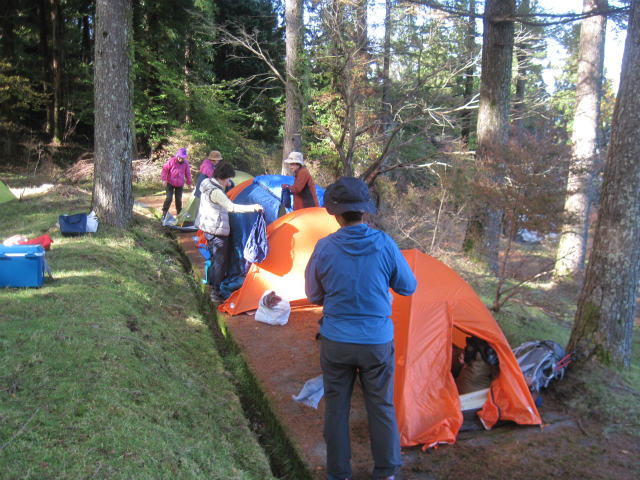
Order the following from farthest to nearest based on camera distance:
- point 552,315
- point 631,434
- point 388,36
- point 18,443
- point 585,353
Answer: point 388,36 → point 552,315 → point 585,353 → point 631,434 → point 18,443

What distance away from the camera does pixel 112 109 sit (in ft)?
26.9

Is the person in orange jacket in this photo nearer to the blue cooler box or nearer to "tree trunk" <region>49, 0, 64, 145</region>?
the blue cooler box

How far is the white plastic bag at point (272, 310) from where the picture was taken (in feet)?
19.2

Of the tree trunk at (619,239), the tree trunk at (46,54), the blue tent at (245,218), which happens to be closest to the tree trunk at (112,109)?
the blue tent at (245,218)

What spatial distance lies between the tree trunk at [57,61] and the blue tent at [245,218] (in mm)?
15027

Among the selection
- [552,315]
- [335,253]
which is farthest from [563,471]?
[552,315]

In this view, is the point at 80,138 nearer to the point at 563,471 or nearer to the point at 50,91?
the point at 50,91

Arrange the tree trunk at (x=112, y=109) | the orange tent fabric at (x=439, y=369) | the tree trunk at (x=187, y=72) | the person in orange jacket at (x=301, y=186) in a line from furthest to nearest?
the tree trunk at (x=187, y=72) < the tree trunk at (x=112, y=109) < the person in orange jacket at (x=301, y=186) < the orange tent fabric at (x=439, y=369)

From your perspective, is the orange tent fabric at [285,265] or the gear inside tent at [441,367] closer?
the gear inside tent at [441,367]

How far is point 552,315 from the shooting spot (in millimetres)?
7648

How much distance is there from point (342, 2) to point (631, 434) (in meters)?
8.94

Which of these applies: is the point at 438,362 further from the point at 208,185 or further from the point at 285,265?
the point at 208,185

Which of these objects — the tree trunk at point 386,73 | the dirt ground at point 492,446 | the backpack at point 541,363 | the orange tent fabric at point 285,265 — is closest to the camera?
the dirt ground at point 492,446

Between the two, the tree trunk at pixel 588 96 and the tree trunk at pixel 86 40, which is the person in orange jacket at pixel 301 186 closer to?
the tree trunk at pixel 588 96
